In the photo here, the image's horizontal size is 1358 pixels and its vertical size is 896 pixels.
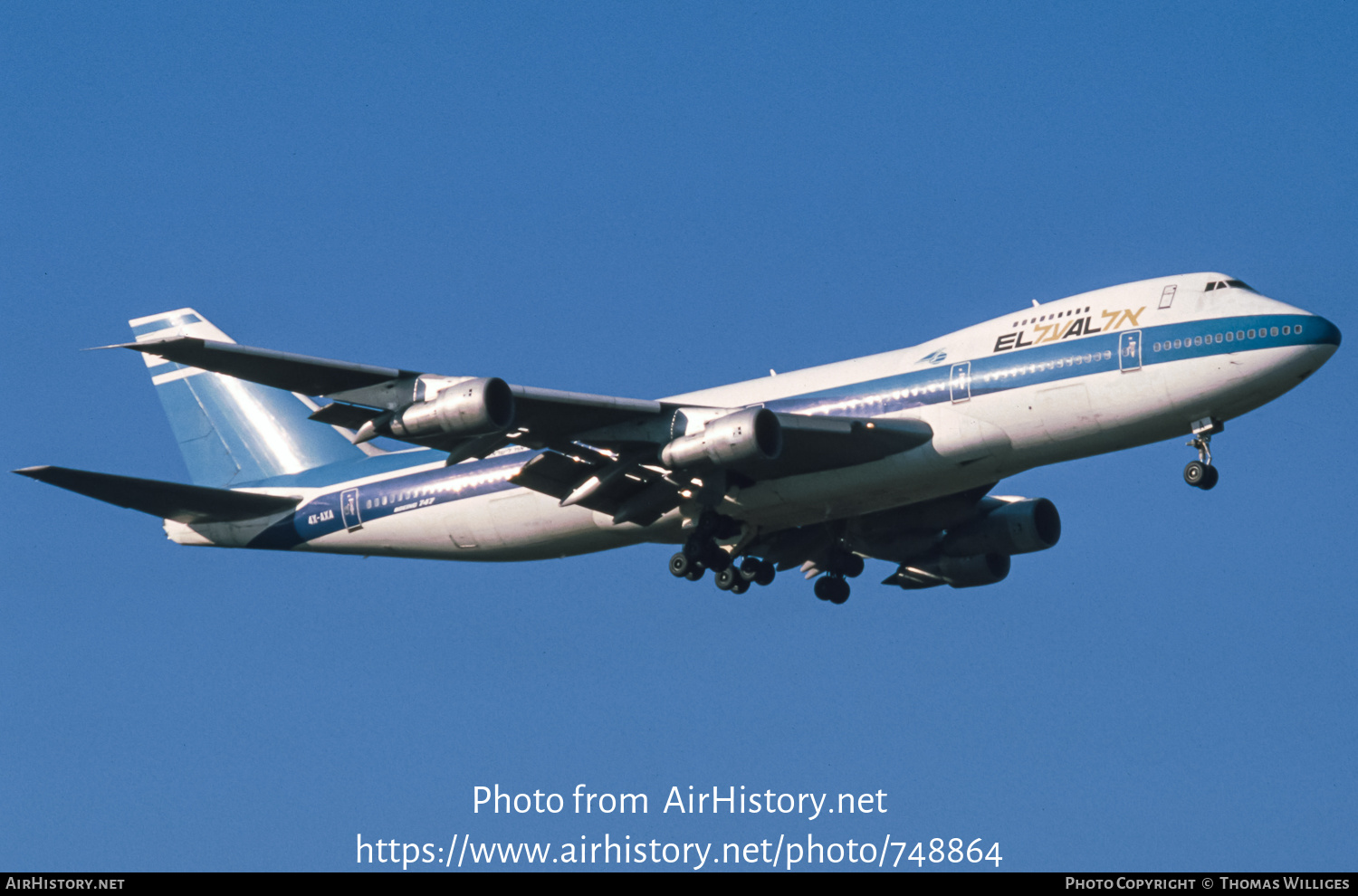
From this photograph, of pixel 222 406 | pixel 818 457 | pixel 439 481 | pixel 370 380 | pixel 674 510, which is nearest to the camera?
pixel 370 380

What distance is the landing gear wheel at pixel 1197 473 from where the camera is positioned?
3288 centimetres

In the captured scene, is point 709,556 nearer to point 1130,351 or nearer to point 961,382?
point 961,382

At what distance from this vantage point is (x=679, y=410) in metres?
34.5

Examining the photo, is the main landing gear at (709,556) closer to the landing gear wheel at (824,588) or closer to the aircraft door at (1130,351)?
the landing gear wheel at (824,588)

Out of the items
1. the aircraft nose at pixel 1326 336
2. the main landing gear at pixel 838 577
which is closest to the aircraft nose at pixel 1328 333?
the aircraft nose at pixel 1326 336

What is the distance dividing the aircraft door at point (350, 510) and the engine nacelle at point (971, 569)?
1523 centimetres

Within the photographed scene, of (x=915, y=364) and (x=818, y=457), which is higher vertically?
(x=915, y=364)

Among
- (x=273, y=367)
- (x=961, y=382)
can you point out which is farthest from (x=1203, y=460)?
(x=273, y=367)

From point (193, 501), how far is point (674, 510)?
1335cm

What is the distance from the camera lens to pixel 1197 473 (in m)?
32.9

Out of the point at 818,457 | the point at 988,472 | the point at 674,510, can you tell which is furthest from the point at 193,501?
the point at 988,472

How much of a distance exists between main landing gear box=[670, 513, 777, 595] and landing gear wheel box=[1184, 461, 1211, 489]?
10440 millimetres

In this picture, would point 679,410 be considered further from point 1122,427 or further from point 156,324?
point 156,324

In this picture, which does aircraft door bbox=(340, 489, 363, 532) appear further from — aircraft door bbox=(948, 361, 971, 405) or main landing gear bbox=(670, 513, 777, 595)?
aircraft door bbox=(948, 361, 971, 405)
